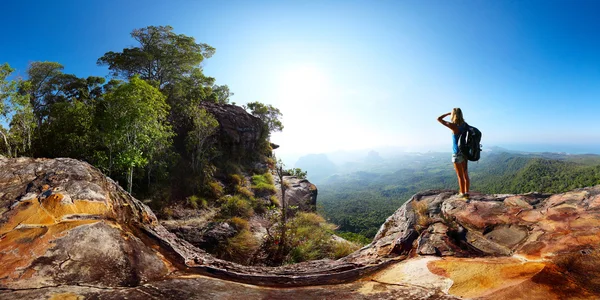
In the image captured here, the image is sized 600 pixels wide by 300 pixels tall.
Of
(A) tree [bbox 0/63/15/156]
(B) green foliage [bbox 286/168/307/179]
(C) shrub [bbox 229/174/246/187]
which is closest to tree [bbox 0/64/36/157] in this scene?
(A) tree [bbox 0/63/15/156]

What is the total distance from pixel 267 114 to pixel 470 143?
2989cm

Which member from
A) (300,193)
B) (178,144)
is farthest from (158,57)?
(300,193)

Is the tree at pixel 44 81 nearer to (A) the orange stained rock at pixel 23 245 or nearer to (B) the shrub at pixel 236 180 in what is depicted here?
(B) the shrub at pixel 236 180

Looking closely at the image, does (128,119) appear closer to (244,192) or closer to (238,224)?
(238,224)

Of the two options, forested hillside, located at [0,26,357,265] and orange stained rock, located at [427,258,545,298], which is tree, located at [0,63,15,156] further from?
orange stained rock, located at [427,258,545,298]

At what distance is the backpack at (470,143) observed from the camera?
6820 mm

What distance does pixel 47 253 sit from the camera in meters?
3.39

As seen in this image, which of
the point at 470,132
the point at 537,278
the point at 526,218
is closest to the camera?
the point at 537,278

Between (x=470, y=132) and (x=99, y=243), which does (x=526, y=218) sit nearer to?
(x=470, y=132)

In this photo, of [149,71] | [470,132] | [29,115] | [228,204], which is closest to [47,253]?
[470,132]

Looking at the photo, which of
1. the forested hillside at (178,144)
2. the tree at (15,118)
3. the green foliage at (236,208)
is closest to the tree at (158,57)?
the forested hillside at (178,144)

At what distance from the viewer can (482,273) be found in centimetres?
362

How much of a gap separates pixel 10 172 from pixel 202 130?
57.1ft

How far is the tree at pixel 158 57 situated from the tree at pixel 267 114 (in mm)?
9058
